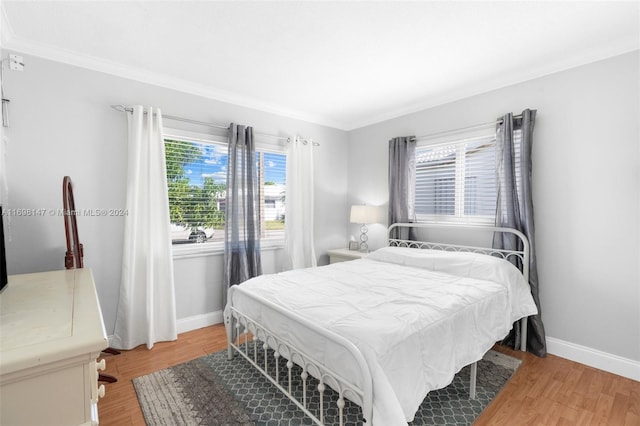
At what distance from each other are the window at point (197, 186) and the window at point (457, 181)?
2.02 metres

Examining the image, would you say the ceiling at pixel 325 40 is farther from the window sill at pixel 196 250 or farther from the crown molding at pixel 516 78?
the window sill at pixel 196 250

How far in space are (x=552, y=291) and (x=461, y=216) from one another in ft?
3.53

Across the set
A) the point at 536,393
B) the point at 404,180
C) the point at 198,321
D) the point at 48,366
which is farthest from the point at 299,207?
the point at 48,366

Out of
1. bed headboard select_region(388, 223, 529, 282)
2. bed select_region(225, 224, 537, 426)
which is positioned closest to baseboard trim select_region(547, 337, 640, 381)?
bed select_region(225, 224, 537, 426)

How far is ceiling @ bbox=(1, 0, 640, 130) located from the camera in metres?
1.98

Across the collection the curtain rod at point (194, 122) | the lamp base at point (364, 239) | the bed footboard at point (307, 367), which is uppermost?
the curtain rod at point (194, 122)

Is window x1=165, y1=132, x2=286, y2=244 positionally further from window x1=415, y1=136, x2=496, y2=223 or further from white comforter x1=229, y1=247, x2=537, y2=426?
window x1=415, y1=136, x2=496, y2=223

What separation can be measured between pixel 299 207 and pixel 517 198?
2.45m

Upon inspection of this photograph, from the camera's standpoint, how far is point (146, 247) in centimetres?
289

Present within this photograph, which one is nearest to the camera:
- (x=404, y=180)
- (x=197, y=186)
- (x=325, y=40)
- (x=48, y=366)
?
(x=48, y=366)

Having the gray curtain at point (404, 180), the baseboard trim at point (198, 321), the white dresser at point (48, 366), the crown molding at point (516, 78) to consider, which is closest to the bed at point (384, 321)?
the gray curtain at point (404, 180)

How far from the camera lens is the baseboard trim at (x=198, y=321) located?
320cm

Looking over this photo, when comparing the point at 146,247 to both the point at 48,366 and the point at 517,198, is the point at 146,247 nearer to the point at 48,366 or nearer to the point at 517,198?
the point at 48,366

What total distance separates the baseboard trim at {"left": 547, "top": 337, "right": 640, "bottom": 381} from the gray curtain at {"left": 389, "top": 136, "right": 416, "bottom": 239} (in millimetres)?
1684
